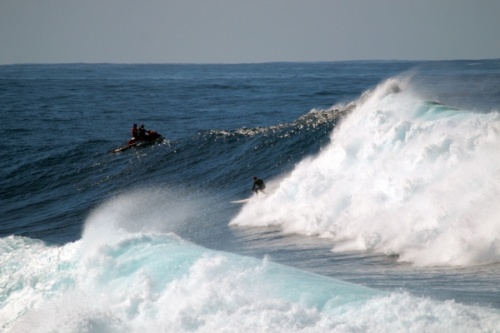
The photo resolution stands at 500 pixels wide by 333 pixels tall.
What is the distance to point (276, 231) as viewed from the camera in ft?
66.5

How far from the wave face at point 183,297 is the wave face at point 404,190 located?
3476 millimetres

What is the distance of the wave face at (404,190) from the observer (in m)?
15.1

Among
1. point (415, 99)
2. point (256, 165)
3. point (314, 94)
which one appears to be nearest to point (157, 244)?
point (415, 99)

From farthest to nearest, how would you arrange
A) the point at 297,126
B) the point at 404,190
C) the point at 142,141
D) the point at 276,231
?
the point at 142,141 < the point at 297,126 < the point at 276,231 < the point at 404,190

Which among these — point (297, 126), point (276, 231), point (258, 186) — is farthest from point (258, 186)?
point (297, 126)

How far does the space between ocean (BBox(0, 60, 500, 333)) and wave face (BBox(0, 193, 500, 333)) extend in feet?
0.11

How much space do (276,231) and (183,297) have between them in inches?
337

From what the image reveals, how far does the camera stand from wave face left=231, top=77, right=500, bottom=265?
15.1m

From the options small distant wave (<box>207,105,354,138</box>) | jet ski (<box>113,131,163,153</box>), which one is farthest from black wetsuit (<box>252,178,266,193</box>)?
jet ski (<box>113,131,163,153</box>)

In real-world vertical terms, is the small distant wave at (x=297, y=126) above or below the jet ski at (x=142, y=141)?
above

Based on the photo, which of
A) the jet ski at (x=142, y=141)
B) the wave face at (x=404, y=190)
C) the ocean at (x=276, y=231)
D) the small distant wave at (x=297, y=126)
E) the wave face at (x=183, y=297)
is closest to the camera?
the wave face at (x=183, y=297)

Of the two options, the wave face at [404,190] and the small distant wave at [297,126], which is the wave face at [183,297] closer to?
the wave face at [404,190]

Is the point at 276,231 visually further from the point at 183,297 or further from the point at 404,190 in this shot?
the point at 183,297

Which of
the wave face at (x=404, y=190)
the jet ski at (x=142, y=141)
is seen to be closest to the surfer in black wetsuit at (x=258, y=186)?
the wave face at (x=404, y=190)
